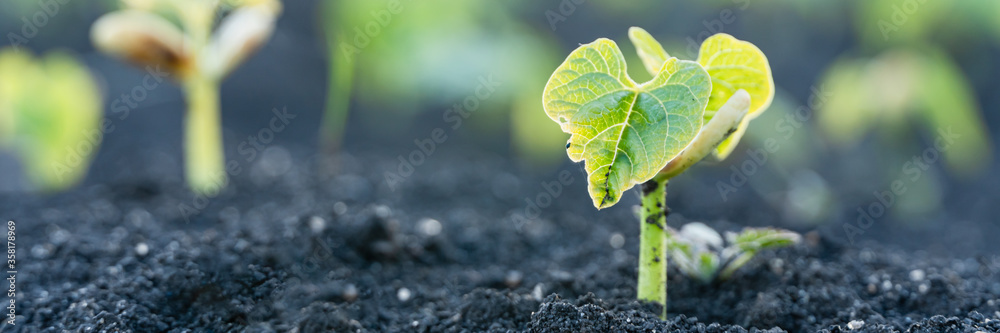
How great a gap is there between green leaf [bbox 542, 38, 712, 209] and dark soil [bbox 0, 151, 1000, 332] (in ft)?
0.62

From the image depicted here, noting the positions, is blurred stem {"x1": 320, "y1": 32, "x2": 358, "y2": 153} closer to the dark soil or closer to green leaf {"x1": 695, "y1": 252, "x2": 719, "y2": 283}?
the dark soil

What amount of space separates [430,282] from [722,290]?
1.46ft

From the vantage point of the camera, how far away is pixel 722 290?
1009mm

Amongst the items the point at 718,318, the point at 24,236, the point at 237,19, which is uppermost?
the point at 237,19

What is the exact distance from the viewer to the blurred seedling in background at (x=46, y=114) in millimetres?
1556

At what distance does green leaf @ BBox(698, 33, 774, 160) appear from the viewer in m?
0.81

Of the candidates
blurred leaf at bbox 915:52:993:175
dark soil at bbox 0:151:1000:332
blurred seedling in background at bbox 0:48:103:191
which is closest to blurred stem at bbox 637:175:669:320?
dark soil at bbox 0:151:1000:332

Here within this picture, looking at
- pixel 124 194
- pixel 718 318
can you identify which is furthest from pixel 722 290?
pixel 124 194

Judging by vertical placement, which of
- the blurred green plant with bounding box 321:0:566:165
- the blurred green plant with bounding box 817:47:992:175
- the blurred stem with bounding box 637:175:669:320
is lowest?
the blurred stem with bounding box 637:175:669:320

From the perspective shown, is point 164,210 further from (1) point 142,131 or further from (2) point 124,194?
(1) point 142,131

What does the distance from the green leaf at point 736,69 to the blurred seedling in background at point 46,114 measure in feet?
4.65

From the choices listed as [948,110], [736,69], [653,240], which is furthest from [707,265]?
[948,110]

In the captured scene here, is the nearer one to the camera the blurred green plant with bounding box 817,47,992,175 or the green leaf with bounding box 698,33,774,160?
the green leaf with bounding box 698,33,774,160

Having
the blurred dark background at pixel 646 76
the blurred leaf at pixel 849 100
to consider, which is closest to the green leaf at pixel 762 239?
the blurred dark background at pixel 646 76
